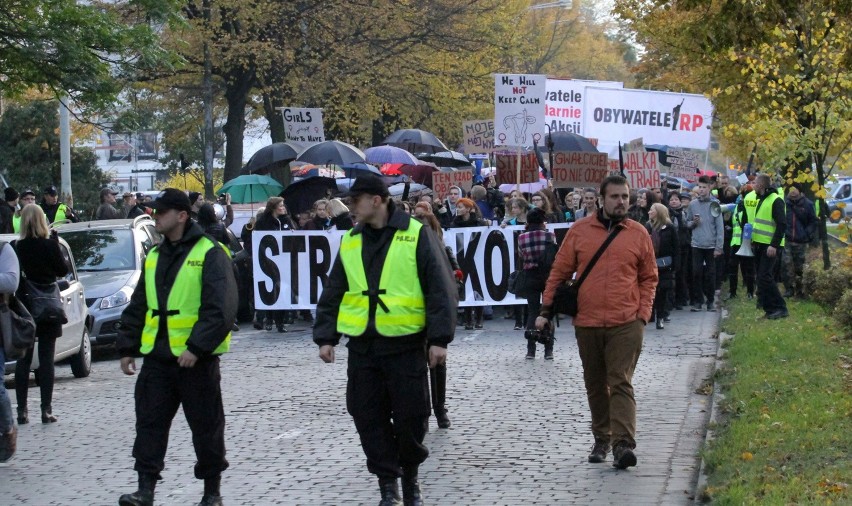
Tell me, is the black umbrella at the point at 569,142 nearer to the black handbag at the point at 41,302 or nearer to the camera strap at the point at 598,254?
the black handbag at the point at 41,302

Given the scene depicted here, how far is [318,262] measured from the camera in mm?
19281

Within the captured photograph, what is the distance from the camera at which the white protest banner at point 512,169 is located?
78.2 ft

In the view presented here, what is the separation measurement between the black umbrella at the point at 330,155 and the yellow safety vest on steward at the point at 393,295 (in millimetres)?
15979

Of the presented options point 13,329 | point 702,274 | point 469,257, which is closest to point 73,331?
point 13,329

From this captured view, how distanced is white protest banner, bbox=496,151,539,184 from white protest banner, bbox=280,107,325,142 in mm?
4159

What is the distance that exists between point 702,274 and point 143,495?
14.6 metres

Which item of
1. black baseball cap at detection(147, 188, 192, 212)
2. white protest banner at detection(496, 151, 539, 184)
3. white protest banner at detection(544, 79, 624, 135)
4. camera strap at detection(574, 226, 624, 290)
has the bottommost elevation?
camera strap at detection(574, 226, 624, 290)

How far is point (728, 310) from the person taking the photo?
1989cm

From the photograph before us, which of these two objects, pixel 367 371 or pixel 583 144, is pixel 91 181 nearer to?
pixel 583 144

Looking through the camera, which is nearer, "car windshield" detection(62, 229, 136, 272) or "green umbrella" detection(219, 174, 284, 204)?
"car windshield" detection(62, 229, 136, 272)

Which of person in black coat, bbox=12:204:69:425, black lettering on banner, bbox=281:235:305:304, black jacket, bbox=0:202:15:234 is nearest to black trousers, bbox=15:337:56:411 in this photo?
Answer: person in black coat, bbox=12:204:69:425

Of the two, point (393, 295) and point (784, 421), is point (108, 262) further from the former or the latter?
point (393, 295)

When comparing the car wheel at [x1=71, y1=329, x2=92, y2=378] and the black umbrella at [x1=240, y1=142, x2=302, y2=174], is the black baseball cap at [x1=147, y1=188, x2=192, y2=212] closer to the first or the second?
the car wheel at [x1=71, y1=329, x2=92, y2=378]

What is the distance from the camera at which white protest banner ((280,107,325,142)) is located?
26.3 metres
